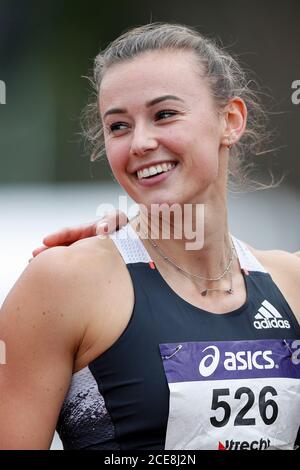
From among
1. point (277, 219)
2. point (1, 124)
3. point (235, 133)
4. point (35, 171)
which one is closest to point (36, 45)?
point (1, 124)

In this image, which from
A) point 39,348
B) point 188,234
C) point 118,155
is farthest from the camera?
point 188,234

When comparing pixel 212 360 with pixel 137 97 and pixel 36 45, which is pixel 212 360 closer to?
pixel 137 97

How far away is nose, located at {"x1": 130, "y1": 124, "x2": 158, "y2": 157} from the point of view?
7.13ft

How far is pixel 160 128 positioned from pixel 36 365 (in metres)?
0.74

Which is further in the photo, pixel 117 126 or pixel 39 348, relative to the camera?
pixel 117 126

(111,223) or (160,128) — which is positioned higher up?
(160,128)

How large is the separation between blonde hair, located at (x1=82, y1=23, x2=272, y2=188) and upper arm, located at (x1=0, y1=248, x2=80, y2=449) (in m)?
0.77

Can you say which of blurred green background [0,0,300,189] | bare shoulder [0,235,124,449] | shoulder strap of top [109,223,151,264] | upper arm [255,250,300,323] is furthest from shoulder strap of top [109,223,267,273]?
blurred green background [0,0,300,189]

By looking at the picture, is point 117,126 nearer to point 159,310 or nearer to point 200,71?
point 200,71

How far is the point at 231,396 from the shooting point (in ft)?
6.97

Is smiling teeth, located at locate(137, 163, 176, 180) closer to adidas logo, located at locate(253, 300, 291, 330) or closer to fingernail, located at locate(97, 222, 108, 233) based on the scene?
fingernail, located at locate(97, 222, 108, 233)

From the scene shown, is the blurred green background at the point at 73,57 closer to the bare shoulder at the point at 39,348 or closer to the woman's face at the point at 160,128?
the woman's face at the point at 160,128

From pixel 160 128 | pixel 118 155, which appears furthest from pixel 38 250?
pixel 160 128

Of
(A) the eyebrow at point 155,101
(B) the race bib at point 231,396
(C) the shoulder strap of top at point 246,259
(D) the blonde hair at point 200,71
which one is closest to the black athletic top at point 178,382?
(B) the race bib at point 231,396
